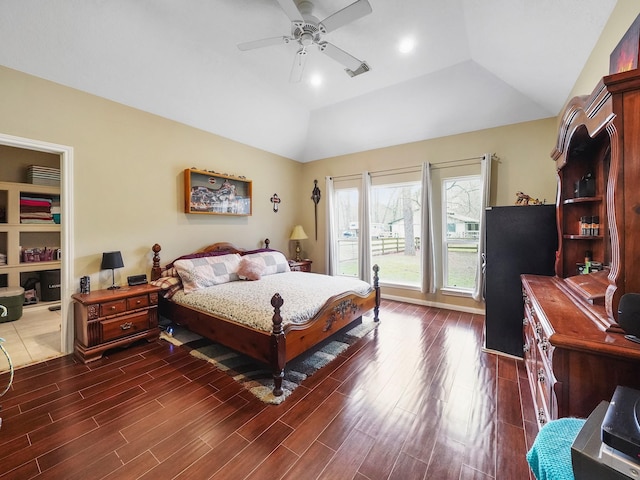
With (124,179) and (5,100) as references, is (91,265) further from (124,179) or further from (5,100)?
(5,100)

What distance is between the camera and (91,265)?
2959 millimetres

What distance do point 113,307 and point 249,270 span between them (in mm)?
1540

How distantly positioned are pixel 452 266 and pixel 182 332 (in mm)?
4199

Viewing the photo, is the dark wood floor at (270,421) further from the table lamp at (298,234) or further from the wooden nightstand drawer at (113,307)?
the table lamp at (298,234)

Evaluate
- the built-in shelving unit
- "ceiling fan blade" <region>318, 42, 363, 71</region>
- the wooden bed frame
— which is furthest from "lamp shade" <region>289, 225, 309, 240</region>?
the built-in shelving unit

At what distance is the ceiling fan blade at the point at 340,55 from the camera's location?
7.90ft

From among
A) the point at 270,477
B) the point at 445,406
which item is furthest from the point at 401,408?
the point at 270,477

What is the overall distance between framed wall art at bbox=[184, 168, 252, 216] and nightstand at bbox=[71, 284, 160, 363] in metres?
1.37

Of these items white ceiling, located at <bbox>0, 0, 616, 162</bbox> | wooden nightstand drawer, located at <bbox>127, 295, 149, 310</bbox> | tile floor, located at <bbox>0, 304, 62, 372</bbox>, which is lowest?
tile floor, located at <bbox>0, 304, 62, 372</bbox>

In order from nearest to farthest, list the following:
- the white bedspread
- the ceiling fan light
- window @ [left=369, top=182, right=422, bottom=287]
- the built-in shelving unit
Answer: the white bedspread < the ceiling fan light < the built-in shelving unit < window @ [left=369, top=182, right=422, bottom=287]

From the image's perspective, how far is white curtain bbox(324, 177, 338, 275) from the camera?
5309 mm

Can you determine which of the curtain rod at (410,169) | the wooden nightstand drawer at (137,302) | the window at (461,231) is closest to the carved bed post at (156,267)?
the wooden nightstand drawer at (137,302)

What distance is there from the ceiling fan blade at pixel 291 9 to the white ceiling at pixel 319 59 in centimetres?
54

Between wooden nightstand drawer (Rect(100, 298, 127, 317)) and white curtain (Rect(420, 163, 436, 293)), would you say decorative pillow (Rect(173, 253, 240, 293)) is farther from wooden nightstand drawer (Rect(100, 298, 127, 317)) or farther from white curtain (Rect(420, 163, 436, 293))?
white curtain (Rect(420, 163, 436, 293))
